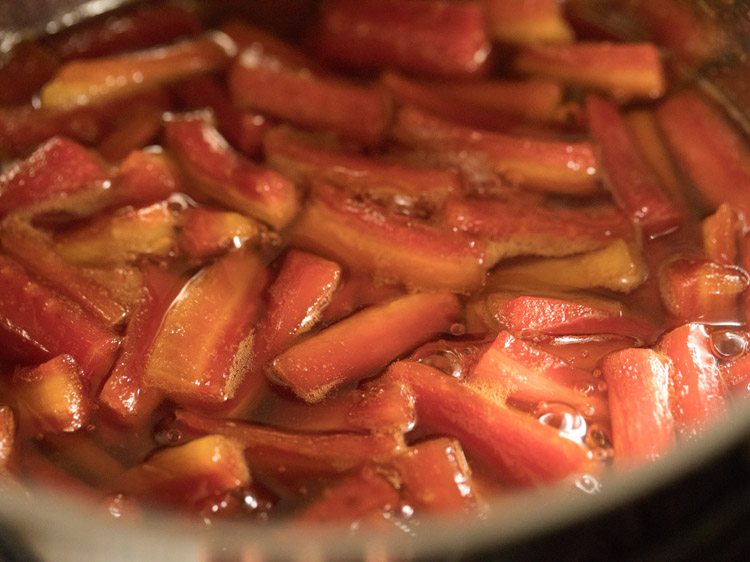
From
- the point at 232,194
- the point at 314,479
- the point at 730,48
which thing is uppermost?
the point at 730,48

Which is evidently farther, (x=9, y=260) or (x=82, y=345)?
(x=9, y=260)

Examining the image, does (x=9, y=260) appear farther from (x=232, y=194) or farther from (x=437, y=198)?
(x=437, y=198)

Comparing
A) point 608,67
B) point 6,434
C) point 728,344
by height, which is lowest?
point 6,434

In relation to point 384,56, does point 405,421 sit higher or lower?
lower

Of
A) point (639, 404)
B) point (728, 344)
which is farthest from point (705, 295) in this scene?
point (639, 404)

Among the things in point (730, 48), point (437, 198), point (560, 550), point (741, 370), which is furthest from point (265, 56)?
point (560, 550)

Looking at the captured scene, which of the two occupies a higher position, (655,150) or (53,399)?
(655,150)

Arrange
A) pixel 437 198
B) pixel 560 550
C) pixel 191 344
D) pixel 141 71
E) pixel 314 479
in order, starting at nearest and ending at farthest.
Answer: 1. pixel 560 550
2. pixel 314 479
3. pixel 191 344
4. pixel 437 198
5. pixel 141 71

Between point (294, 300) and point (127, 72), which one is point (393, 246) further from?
point (127, 72)
